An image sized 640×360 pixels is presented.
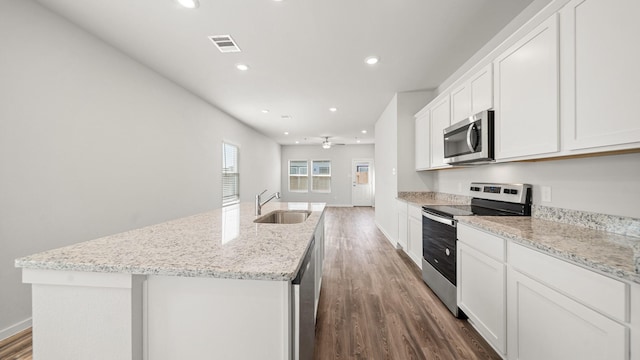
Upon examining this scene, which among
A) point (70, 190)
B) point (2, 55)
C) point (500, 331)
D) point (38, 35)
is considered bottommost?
point (500, 331)

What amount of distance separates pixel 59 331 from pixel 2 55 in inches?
87.1

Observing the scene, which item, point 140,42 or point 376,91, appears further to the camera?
point 376,91

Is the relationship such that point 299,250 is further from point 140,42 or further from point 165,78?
point 165,78

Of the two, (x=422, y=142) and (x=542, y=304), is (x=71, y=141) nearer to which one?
(x=542, y=304)

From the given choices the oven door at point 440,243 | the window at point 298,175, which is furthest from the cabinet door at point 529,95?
the window at point 298,175

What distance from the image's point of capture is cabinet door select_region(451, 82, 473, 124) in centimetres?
237

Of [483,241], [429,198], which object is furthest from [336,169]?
[483,241]

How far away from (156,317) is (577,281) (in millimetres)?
1773

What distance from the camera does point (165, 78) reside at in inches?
135

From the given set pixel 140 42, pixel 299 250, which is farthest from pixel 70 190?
pixel 299 250

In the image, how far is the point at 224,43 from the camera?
8.32ft

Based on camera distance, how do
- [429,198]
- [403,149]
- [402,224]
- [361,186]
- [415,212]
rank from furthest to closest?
1. [361,186]
2. [403,149]
3. [429,198]
4. [402,224]
5. [415,212]

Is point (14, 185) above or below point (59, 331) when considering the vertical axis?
above

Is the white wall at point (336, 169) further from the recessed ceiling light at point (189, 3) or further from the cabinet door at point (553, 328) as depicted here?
the cabinet door at point (553, 328)
